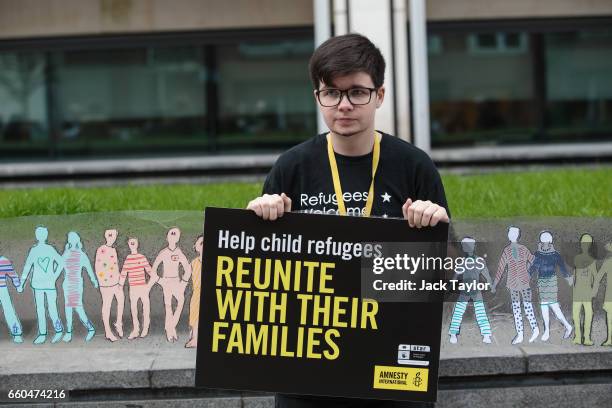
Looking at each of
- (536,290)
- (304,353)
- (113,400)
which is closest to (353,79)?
(304,353)

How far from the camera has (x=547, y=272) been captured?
15.9ft

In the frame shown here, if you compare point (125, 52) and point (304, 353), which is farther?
point (125, 52)

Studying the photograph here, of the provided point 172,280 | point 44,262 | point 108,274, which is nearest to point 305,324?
point 172,280

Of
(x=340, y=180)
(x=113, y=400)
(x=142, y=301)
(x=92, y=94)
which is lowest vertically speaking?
(x=113, y=400)

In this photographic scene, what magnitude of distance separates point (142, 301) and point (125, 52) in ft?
39.8

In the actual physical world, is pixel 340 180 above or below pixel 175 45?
below

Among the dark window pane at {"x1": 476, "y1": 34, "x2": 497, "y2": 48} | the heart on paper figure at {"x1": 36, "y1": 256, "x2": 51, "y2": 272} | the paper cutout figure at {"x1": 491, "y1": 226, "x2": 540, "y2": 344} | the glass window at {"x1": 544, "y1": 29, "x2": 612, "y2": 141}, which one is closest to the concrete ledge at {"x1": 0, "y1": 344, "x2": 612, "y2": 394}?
the paper cutout figure at {"x1": 491, "y1": 226, "x2": 540, "y2": 344}

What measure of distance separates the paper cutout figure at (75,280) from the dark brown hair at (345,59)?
8.90 ft

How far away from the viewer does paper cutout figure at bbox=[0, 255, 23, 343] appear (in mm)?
5238

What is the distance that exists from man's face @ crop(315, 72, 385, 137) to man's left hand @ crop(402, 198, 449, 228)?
30 centimetres

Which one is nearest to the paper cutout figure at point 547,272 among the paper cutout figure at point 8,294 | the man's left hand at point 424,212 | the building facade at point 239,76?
the man's left hand at point 424,212

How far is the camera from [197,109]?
16.8 metres

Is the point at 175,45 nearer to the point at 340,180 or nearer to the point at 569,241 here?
the point at 569,241

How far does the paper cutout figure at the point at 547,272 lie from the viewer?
15.9 ft
